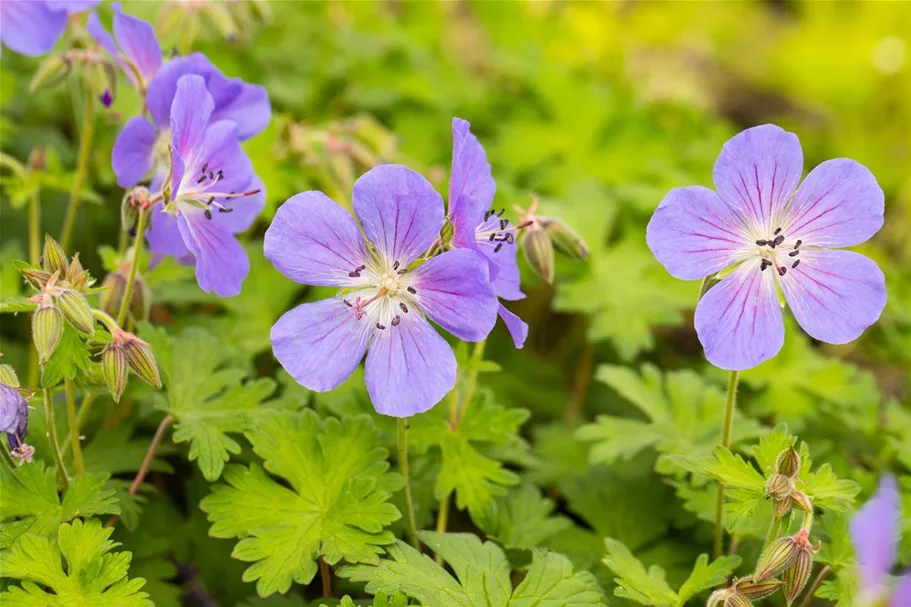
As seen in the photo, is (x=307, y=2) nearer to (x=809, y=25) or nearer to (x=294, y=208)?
(x=294, y=208)

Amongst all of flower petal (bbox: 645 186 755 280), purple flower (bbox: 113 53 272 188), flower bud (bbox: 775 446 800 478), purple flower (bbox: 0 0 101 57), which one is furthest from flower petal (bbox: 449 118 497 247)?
purple flower (bbox: 0 0 101 57)

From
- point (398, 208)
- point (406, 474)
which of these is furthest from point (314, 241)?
point (406, 474)

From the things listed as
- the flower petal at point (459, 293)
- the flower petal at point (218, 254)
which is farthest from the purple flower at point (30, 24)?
the flower petal at point (459, 293)

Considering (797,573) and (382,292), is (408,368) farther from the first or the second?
(797,573)

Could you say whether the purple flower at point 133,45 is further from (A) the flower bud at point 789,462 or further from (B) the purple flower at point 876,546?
(B) the purple flower at point 876,546

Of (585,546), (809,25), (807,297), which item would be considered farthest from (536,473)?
(809,25)

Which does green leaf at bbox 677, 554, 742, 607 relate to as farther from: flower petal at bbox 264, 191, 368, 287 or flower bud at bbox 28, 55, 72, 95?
flower bud at bbox 28, 55, 72, 95
